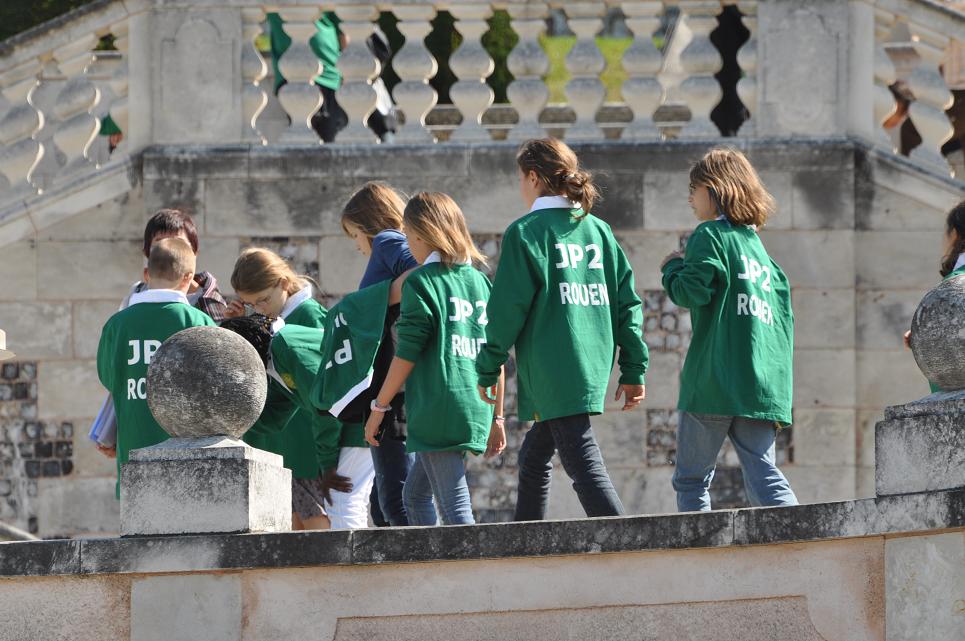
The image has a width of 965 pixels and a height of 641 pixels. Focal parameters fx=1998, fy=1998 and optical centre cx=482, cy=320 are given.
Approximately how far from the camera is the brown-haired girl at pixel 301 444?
7625 millimetres

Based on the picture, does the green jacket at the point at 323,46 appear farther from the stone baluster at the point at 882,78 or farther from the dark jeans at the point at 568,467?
the dark jeans at the point at 568,467

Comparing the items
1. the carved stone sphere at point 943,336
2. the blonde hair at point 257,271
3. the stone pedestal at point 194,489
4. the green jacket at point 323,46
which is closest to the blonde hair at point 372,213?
the blonde hair at point 257,271

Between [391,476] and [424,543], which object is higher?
[391,476]

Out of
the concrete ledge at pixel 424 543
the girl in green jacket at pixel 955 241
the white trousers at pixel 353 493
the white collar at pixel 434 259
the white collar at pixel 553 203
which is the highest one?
the white collar at pixel 553 203

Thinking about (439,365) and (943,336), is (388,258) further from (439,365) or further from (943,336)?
(943,336)

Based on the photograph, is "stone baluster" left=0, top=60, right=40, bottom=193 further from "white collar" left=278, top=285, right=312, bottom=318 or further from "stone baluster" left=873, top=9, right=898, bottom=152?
"stone baluster" left=873, top=9, right=898, bottom=152

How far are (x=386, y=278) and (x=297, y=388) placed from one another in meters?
0.55

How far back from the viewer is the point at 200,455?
6.25m

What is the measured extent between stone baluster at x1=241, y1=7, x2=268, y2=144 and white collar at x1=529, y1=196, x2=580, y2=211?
3239 millimetres

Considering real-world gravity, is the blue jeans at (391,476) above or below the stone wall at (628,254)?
below

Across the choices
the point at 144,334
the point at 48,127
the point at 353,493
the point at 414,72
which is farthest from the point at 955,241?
the point at 48,127

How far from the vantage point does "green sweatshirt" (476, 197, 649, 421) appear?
694 cm

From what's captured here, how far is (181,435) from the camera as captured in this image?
639 centimetres

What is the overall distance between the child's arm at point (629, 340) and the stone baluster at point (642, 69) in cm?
289
